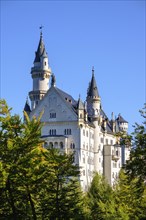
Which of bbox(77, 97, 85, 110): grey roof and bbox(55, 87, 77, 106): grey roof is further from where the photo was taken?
bbox(55, 87, 77, 106): grey roof

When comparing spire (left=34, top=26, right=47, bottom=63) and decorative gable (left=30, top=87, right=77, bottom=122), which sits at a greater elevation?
spire (left=34, top=26, right=47, bottom=63)

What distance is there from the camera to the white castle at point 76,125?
111 m

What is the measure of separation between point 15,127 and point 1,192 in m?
4.32

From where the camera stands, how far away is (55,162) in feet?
102

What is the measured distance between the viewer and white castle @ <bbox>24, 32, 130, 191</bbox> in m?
111

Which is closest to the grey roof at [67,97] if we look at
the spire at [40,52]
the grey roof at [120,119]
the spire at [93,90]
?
the spire at [93,90]

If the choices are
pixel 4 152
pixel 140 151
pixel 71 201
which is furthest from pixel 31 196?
pixel 140 151

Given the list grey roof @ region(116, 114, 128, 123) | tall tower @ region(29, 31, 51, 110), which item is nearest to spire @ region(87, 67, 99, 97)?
tall tower @ region(29, 31, 51, 110)

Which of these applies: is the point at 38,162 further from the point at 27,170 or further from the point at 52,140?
the point at 52,140

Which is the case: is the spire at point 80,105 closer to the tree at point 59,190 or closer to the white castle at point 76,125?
the white castle at point 76,125

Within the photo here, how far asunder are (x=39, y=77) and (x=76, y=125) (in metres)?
17.8

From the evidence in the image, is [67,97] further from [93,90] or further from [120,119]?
[120,119]

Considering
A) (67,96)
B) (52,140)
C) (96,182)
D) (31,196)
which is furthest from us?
(67,96)

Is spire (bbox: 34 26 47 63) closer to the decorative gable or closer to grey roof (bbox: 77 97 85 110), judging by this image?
the decorative gable
